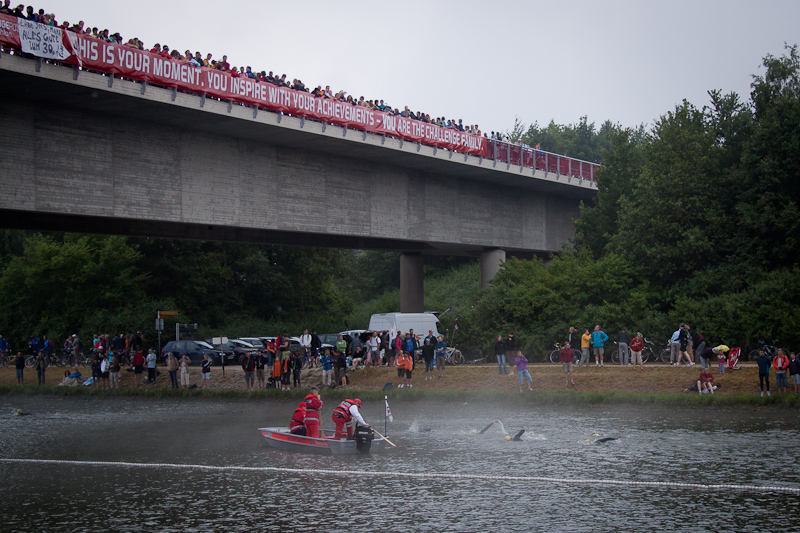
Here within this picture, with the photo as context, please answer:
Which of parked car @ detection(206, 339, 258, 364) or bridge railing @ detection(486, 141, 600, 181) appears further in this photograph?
parked car @ detection(206, 339, 258, 364)

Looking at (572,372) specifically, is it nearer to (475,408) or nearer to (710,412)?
(475,408)

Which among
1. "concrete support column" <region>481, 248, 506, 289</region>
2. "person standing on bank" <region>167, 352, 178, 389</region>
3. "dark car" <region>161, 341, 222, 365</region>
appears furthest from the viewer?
"concrete support column" <region>481, 248, 506, 289</region>

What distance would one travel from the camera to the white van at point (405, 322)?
4125 cm

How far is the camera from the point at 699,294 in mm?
36719

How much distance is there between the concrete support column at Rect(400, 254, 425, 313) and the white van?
19.3 ft

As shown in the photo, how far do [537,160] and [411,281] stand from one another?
11.2 metres

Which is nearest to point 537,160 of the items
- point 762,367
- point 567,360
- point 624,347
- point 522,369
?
point 624,347

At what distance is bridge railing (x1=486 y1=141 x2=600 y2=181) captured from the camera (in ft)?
131

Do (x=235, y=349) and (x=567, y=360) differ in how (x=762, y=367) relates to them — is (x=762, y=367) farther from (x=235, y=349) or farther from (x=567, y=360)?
(x=235, y=349)

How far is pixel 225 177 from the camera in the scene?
103 ft

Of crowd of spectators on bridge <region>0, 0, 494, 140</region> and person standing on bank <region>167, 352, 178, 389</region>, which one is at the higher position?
crowd of spectators on bridge <region>0, 0, 494, 140</region>

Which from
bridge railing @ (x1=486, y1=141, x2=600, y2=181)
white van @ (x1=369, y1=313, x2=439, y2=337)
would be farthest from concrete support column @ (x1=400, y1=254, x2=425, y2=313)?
bridge railing @ (x1=486, y1=141, x2=600, y2=181)

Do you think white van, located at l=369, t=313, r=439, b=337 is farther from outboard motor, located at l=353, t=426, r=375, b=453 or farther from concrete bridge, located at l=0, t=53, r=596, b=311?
outboard motor, located at l=353, t=426, r=375, b=453

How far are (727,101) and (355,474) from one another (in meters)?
33.2
